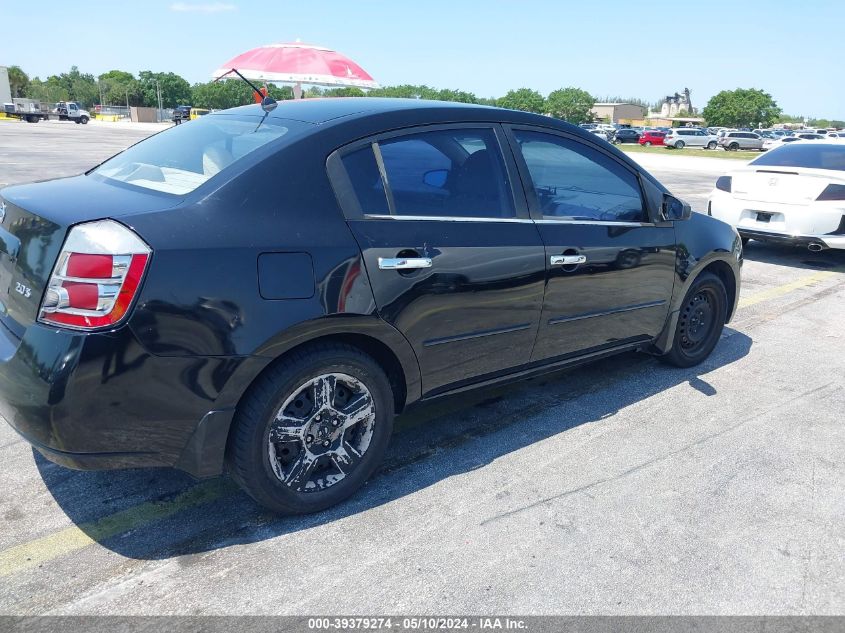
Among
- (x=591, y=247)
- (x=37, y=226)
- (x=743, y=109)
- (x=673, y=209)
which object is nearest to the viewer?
(x=37, y=226)

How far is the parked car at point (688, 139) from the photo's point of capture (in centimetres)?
5278

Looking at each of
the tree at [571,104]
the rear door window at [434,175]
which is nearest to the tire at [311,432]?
the rear door window at [434,175]

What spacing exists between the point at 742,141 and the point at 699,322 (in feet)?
183

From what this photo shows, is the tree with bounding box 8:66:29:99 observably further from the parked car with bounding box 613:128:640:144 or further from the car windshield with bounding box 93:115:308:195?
the car windshield with bounding box 93:115:308:195

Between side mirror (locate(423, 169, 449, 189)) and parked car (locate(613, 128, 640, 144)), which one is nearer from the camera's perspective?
side mirror (locate(423, 169, 449, 189))

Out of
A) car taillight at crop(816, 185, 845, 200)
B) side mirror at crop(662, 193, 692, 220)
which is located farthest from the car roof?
car taillight at crop(816, 185, 845, 200)

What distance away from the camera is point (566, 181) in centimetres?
382

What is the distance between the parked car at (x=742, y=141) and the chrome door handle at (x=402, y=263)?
56803 millimetres

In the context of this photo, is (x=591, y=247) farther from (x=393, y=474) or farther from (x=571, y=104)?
(x=571, y=104)

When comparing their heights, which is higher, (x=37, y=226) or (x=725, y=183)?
(x=725, y=183)

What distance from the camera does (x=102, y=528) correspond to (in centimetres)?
279

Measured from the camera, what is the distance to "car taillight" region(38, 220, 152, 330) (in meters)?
2.34

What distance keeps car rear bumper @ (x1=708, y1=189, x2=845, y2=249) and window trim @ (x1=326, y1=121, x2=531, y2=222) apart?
19.6 ft

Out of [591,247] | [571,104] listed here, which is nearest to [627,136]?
[591,247]
